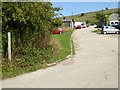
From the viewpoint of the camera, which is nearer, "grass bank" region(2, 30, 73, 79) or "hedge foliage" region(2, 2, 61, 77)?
"grass bank" region(2, 30, 73, 79)

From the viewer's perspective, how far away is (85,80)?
4.88m

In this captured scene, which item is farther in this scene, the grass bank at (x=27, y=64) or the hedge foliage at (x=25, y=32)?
the hedge foliage at (x=25, y=32)

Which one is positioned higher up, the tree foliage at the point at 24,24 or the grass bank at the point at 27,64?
the tree foliage at the point at 24,24

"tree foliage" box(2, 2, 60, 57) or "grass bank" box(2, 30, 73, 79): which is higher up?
"tree foliage" box(2, 2, 60, 57)

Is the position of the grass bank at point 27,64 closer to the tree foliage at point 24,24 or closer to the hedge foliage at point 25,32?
the hedge foliage at point 25,32

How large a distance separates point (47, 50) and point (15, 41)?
2048mm

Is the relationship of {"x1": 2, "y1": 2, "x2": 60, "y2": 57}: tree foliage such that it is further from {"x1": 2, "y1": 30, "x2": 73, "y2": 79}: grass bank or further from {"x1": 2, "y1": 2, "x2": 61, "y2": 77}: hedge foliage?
{"x1": 2, "y1": 30, "x2": 73, "y2": 79}: grass bank

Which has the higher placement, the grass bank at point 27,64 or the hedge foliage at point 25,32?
the hedge foliage at point 25,32

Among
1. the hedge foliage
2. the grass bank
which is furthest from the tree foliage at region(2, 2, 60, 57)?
the grass bank

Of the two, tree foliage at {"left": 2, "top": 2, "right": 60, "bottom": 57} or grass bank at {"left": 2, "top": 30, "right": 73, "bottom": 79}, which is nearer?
grass bank at {"left": 2, "top": 30, "right": 73, "bottom": 79}

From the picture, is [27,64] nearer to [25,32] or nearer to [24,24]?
[25,32]

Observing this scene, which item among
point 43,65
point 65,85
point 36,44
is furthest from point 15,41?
point 65,85

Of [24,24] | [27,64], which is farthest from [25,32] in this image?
[27,64]

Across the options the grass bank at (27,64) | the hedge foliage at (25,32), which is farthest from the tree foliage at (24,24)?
the grass bank at (27,64)
